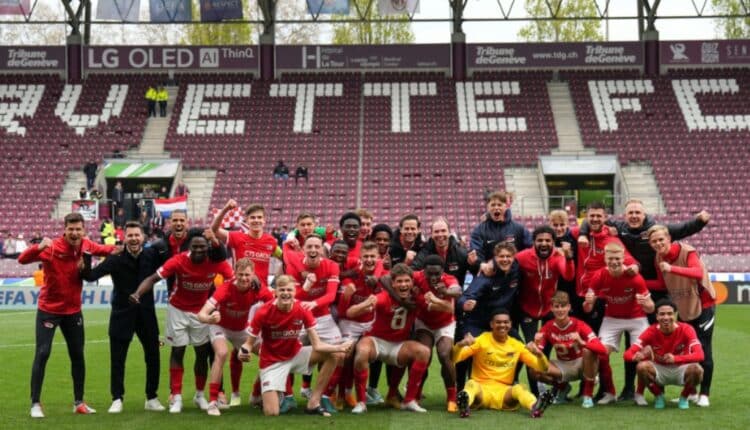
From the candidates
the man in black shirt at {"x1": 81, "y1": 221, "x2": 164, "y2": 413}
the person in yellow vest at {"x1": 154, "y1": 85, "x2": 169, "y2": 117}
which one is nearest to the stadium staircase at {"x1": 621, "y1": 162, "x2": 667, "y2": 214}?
the person in yellow vest at {"x1": 154, "y1": 85, "x2": 169, "y2": 117}

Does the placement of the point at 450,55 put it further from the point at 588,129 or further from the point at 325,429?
the point at 325,429

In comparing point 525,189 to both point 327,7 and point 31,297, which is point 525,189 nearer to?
point 327,7

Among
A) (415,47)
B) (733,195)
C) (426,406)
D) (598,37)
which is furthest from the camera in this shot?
(598,37)

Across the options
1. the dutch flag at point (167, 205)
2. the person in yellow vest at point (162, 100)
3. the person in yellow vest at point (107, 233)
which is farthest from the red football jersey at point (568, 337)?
the person in yellow vest at point (162, 100)

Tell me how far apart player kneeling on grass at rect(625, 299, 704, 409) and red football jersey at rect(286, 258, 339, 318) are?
3.11 meters

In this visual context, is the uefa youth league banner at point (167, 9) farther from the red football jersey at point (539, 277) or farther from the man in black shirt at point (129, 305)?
the red football jersey at point (539, 277)

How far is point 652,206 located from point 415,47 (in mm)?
12197

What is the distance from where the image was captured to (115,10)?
41188 mm

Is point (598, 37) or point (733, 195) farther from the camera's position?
point (598, 37)

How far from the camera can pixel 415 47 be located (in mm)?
44250

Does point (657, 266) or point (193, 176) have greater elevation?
Answer: point (193, 176)

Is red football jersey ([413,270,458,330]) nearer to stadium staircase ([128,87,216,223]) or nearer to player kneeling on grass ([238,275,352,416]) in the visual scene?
player kneeling on grass ([238,275,352,416])

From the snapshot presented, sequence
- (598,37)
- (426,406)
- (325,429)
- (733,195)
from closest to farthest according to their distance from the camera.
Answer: (325,429) < (426,406) < (733,195) < (598,37)

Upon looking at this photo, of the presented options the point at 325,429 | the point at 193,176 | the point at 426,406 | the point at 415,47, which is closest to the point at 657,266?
the point at 426,406
